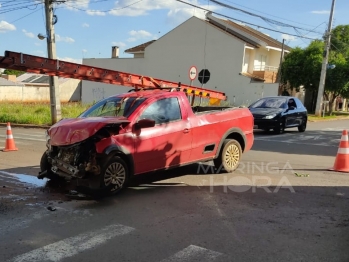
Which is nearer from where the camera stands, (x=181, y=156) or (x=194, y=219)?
(x=194, y=219)

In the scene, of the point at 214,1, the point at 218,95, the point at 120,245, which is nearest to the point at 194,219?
the point at 120,245

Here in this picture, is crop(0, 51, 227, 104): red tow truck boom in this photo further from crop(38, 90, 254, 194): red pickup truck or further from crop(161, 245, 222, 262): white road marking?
crop(161, 245, 222, 262): white road marking

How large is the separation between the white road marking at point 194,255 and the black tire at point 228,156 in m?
4.03

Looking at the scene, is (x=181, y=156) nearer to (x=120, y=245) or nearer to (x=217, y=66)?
(x=120, y=245)

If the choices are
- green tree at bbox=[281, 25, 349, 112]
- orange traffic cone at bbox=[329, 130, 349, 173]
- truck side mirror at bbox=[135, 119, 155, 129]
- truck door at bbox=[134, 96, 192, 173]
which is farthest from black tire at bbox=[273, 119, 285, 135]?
green tree at bbox=[281, 25, 349, 112]

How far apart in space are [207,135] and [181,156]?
0.80 meters

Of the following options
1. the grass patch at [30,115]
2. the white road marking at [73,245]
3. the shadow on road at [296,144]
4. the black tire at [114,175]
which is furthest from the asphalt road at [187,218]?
the grass patch at [30,115]

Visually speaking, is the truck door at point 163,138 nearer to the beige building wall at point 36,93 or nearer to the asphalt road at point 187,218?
the asphalt road at point 187,218

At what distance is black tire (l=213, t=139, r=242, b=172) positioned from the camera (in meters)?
8.30

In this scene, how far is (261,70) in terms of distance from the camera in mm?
40188

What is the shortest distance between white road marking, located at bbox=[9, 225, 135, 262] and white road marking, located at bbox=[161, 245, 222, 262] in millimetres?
904

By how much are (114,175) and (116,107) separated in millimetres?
1494

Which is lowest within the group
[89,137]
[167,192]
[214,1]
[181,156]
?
[167,192]

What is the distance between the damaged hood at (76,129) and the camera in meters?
6.28
